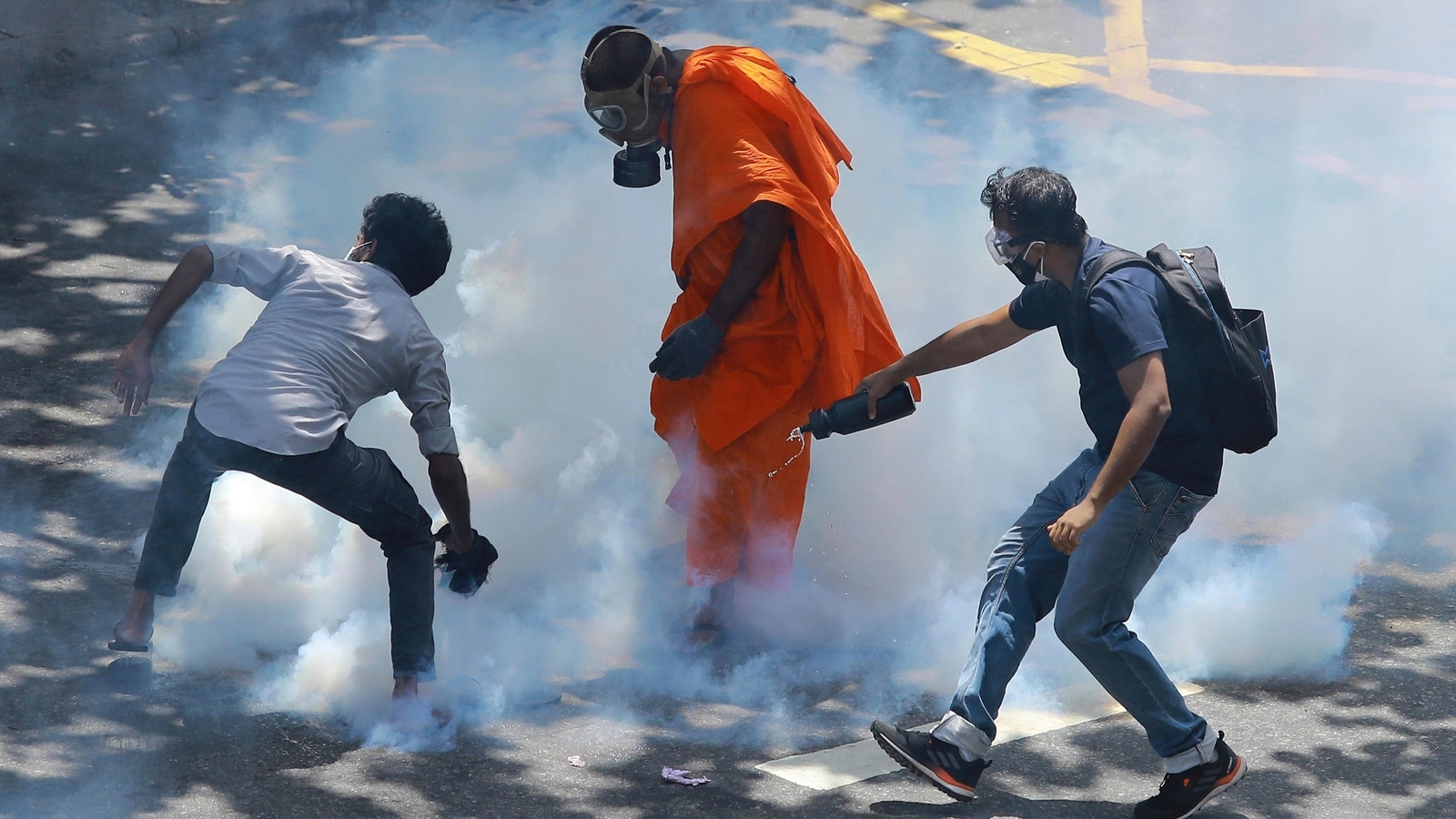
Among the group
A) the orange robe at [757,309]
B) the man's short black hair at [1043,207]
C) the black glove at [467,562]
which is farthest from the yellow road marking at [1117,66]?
the black glove at [467,562]

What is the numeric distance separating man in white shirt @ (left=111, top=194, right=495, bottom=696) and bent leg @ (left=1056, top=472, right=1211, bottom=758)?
57.5 inches

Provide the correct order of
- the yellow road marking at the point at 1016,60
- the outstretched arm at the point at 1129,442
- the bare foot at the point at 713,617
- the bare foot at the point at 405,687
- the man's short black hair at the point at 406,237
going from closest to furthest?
the outstretched arm at the point at 1129,442 → the bare foot at the point at 405,687 → the man's short black hair at the point at 406,237 → the bare foot at the point at 713,617 → the yellow road marking at the point at 1016,60

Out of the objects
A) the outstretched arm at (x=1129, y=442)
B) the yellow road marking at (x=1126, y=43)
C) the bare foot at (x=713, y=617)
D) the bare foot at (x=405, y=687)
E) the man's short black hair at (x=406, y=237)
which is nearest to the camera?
the outstretched arm at (x=1129, y=442)

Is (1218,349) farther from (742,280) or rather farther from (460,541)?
(460,541)

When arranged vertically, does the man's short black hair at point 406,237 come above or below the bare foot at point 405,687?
above

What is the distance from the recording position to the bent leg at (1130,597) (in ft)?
10.4

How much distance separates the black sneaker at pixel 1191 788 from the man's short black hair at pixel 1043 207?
46.4 inches

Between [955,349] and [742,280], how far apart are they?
2.06ft

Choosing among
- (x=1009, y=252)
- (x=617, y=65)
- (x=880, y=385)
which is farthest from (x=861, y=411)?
(x=617, y=65)

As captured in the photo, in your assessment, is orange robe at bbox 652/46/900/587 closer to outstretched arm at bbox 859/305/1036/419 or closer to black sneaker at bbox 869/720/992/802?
outstretched arm at bbox 859/305/1036/419

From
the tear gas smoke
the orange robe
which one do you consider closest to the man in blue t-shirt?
the tear gas smoke

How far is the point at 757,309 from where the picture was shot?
3959 millimetres

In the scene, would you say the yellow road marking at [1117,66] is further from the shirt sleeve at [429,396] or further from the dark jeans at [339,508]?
the dark jeans at [339,508]

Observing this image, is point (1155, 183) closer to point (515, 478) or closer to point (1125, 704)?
point (515, 478)
